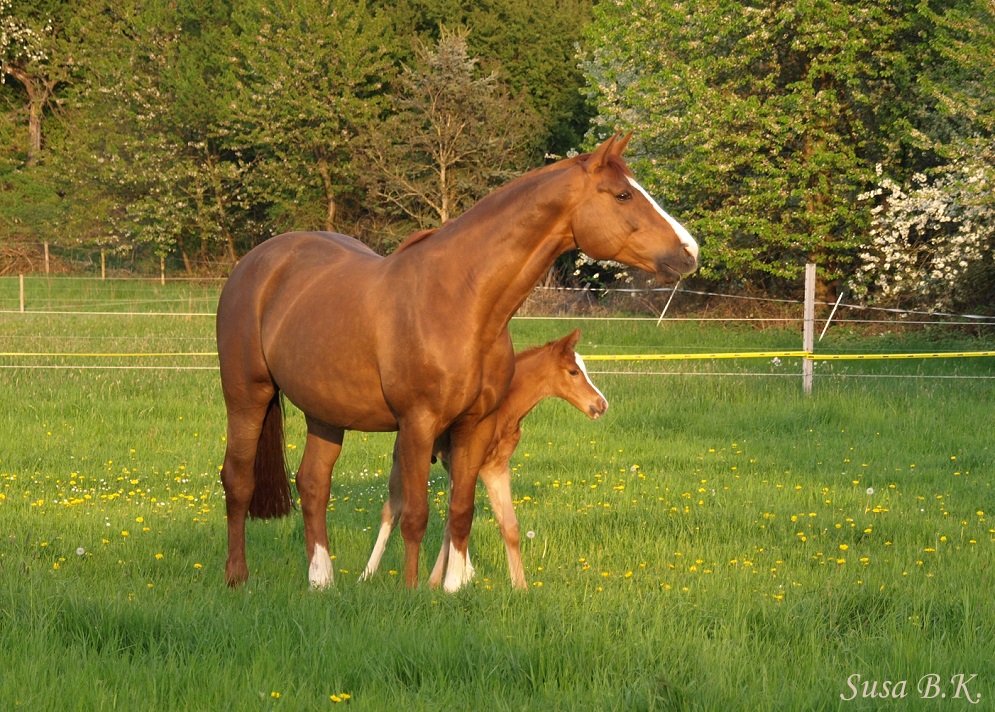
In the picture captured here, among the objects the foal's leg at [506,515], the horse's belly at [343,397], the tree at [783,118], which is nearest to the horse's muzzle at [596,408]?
the foal's leg at [506,515]

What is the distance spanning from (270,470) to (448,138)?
31689mm

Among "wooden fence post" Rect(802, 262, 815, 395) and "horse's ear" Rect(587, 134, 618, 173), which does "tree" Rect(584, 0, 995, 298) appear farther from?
"horse's ear" Rect(587, 134, 618, 173)

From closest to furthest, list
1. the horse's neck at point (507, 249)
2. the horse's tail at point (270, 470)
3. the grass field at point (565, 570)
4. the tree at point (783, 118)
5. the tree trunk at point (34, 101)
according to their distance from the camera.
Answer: the grass field at point (565, 570) → the horse's neck at point (507, 249) → the horse's tail at point (270, 470) → the tree at point (783, 118) → the tree trunk at point (34, 101)

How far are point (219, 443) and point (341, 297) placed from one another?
604cm

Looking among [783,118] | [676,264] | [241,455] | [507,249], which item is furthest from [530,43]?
[676,264]

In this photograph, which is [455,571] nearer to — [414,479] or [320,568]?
[414,479]

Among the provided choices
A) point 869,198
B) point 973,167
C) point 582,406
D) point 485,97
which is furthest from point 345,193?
point 582,406

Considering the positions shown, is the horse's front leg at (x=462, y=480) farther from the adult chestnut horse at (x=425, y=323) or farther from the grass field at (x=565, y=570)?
the grass field at (x=565, y=570)

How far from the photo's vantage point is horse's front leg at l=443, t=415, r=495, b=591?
20.4 feet

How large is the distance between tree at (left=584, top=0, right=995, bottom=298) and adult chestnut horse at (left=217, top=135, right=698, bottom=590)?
1842 centimetres

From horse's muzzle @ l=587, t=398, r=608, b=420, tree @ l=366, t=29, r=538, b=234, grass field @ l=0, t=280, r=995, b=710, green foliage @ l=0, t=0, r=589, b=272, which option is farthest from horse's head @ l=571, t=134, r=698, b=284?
green foliage @ l=0, t=0, r=589, b=272

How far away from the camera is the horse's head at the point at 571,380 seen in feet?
26.8

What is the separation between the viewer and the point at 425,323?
19.7 ft

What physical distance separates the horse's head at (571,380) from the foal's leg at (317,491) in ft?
6.11
